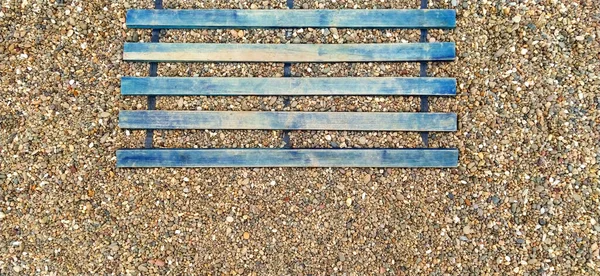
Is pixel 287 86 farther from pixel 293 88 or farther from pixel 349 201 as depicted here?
pixel 349 201

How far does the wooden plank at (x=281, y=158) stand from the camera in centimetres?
249

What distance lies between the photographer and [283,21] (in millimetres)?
2559

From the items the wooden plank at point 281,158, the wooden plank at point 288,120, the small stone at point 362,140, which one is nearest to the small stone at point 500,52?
the wooden plank at point 288,120

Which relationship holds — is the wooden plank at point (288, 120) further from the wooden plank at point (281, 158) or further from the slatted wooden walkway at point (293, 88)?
the wooden plank at point (281, 158)

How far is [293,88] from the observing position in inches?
99.0

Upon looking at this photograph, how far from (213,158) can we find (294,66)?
29.3 inches

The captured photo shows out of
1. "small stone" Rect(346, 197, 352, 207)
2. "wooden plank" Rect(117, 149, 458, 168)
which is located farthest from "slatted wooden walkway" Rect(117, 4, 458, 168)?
"small stone" Rect(346, 197, 352, 207)

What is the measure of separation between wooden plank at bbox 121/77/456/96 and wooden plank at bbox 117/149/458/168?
35 cm

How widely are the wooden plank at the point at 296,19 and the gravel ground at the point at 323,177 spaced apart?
0.06 metres

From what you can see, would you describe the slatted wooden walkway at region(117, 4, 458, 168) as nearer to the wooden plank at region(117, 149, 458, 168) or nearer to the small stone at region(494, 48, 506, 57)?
the wooden plank at region(117, 149, 458, 168)

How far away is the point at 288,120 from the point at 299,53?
1.36ft

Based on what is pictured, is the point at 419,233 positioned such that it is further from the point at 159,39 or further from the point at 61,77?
the point at 61,77

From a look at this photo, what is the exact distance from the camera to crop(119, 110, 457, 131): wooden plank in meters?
2.50

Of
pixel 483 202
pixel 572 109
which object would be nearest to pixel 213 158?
pixel 483 202
